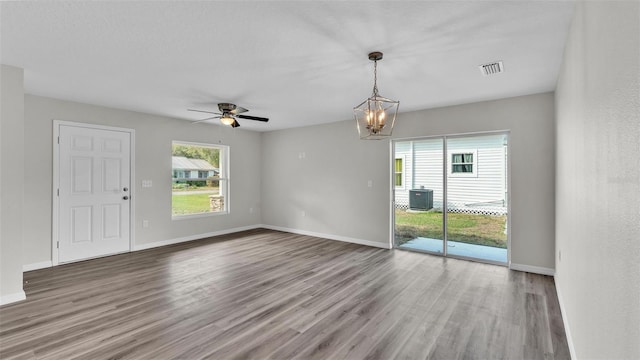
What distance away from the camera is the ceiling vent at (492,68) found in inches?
122

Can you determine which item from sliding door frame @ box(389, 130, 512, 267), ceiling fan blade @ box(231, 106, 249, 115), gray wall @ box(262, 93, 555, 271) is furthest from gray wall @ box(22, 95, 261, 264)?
sliding door frame @ box(389, 130, 512, 267)

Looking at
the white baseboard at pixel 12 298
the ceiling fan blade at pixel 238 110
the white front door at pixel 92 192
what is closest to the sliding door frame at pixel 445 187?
the ceiling fan blade at pixel 238 110

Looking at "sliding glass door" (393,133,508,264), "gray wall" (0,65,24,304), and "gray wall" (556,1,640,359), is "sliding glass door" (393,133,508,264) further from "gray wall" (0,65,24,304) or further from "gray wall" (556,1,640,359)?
"gray wall" (0,65,24,304)

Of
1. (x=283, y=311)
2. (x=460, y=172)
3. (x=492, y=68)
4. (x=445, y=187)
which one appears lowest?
(x=283, y=311)

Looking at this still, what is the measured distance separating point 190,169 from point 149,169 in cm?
89

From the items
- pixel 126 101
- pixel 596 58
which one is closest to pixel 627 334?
pixel 596 58

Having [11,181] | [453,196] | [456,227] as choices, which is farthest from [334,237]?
[11,181]

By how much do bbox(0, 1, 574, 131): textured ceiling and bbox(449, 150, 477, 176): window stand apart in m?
0.91

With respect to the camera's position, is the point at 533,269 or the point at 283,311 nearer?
the point at 283,311

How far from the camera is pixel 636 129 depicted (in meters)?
0.92

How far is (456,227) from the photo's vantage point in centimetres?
495

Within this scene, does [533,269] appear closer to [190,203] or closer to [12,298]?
[190,203]

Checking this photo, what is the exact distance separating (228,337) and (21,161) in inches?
118

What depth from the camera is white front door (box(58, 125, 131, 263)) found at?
15.0ft
